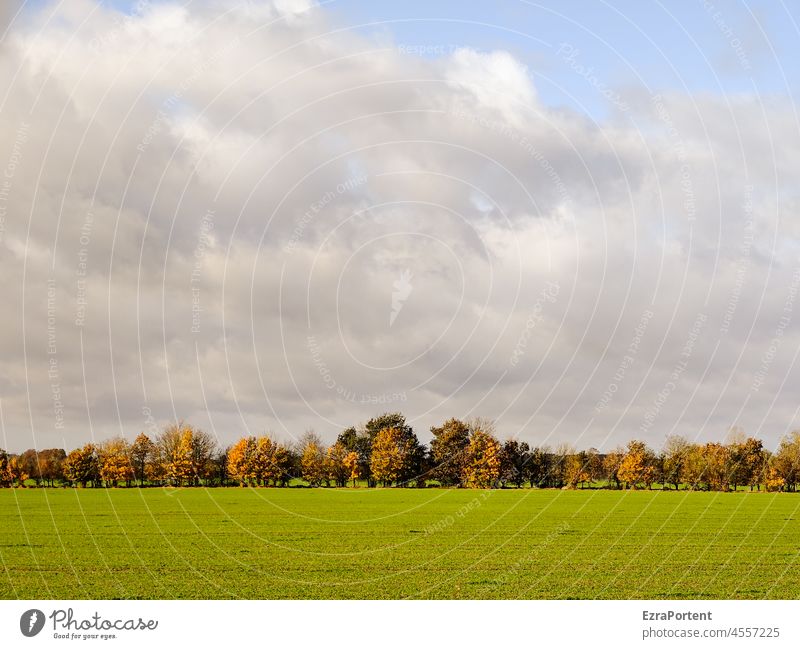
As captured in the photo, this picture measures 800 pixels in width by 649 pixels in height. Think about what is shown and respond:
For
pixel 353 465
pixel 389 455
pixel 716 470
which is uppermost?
pixel 389 455

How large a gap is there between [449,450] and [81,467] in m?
72.9

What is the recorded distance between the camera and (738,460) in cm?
16775

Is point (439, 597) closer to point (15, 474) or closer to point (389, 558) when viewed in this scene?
point (389, 558)

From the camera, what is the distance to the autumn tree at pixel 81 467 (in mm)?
158000

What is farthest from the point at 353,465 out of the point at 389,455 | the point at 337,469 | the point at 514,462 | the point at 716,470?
the point at 716,470

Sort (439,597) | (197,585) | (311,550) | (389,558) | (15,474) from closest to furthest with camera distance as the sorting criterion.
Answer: (439,597)
(197,585)
(389,558)
(311,550)
(15,474)

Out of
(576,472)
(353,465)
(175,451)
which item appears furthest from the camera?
(576,472)
